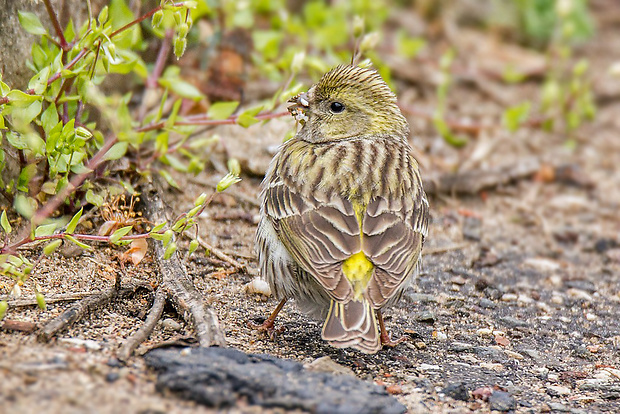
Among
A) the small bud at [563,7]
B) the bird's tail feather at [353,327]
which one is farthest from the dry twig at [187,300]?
the small bud at [563,7]

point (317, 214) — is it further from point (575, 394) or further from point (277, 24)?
point (277, 24)

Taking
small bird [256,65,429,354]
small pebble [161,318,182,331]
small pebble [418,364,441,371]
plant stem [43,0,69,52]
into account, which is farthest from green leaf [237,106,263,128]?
small pebble [418,364,441,371]

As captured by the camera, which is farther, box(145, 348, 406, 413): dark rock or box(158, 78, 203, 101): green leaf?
box(158, 78, 203, 101): green leaf

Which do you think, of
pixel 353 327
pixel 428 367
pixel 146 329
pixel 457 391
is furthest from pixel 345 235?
pixel 146 329

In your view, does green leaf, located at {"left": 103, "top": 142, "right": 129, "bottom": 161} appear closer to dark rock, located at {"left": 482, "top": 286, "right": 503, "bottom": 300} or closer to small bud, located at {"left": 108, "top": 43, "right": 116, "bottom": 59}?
small bud, located at {"left": 108, "top": 43, "right": 116, "bottom": 59}

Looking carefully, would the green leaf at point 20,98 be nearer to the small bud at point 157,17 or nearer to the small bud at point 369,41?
the small bud at point 157,17
